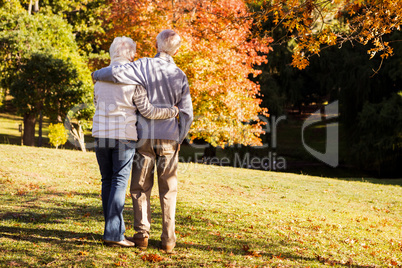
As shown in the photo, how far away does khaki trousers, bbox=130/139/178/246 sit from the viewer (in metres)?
4.20

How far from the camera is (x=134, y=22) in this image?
16.3 m

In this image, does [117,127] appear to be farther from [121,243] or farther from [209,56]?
[209,56]

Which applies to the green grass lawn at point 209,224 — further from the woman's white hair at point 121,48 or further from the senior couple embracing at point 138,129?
the woman's white hair at point 121,48

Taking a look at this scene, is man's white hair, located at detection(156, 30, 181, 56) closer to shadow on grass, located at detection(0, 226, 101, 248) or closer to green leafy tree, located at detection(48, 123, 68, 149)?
shadow on grass, located at detection(0, 226, 101, 248)

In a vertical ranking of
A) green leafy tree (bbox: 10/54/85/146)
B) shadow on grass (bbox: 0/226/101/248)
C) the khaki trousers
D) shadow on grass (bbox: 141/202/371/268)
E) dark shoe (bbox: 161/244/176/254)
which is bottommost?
shadow on grass (bbox: 141/202/371/268)

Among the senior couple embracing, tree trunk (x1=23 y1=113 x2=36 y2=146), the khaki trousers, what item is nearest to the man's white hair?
the senior couple embracing

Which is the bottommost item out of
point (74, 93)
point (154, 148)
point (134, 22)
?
point (154, 148)

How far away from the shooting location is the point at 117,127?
410 cm

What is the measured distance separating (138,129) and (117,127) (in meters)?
0.22

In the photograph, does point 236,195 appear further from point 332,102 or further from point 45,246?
point 332,102

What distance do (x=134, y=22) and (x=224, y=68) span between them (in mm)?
4089

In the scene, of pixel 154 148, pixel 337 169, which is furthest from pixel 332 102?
pixel 154 148

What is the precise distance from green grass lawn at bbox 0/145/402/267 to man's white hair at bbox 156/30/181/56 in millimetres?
2037
